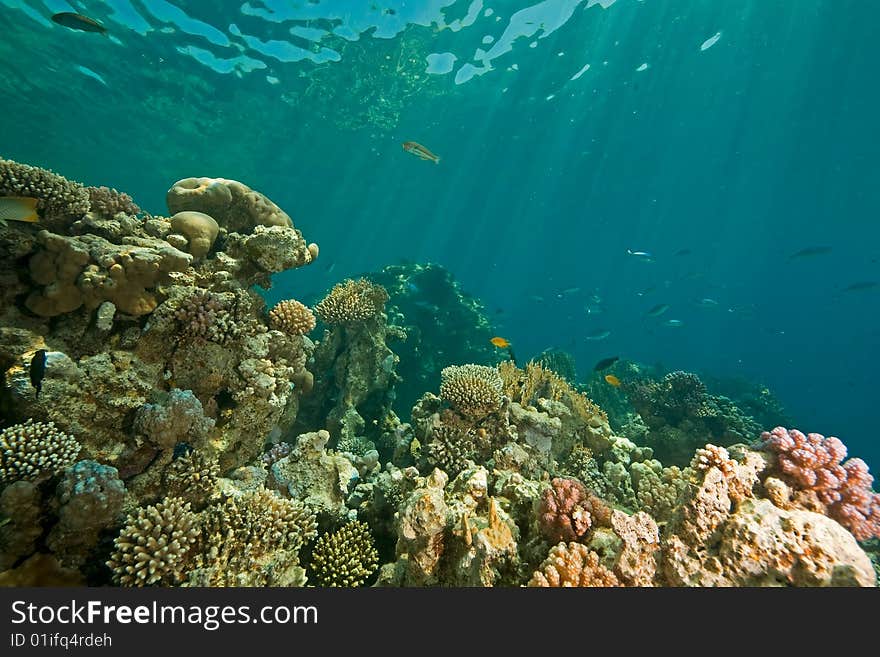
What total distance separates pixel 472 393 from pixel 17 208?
19.2 feet

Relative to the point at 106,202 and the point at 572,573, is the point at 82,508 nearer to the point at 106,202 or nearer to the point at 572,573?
the point at 572,573

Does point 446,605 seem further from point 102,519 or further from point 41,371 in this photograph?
point 41,371

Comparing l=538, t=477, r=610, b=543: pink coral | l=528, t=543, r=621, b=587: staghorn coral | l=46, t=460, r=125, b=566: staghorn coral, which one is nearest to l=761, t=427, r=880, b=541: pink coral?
l=538, t=477, r=610, b=543: pink coral

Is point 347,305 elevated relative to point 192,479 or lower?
elevated

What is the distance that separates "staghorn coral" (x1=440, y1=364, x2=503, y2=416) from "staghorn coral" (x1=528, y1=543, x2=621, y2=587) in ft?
10.3

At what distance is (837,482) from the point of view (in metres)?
3.84

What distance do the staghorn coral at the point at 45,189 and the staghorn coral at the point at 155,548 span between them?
4063mm

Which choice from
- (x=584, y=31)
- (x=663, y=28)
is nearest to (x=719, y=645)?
(x=584, y=31)

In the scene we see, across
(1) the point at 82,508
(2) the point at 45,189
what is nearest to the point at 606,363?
(1) the point at 82,508

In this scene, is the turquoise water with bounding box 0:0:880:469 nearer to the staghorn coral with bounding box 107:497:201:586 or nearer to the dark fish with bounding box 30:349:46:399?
the staghorn coral with bounding box 107:497:201:586

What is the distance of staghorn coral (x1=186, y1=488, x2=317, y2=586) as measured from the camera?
10.6ft

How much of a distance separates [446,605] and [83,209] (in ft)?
21.0

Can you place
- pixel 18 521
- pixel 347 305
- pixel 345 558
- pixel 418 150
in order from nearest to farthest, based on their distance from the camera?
pixel 18 521 → pixel 345 558 → pixel 347 305 → pixel 418 150

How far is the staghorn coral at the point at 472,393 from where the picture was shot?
233 inches
